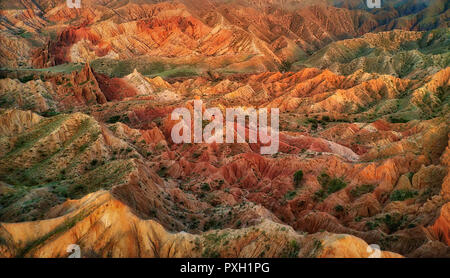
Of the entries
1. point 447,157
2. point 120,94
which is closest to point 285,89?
point 120,94

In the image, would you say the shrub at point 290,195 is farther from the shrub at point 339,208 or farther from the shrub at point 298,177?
the shrub at point 339,208

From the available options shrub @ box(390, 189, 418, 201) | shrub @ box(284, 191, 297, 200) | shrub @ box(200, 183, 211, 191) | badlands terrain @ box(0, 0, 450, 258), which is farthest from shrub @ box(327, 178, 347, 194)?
shrub @ box(200, 183, 211, 191)

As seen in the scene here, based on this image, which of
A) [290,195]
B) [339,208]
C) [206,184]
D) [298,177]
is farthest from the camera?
[298,177]

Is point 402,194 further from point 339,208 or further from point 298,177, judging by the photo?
point 298,177

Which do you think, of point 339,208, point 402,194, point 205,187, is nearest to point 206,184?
point 205,187

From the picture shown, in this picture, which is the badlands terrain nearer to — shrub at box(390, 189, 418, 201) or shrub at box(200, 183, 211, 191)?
shrub at box(390, 189, 418, 201)

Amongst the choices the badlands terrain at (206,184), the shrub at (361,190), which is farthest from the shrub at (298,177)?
the shrub at (361,190)

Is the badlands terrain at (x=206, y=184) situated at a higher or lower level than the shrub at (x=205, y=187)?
higher

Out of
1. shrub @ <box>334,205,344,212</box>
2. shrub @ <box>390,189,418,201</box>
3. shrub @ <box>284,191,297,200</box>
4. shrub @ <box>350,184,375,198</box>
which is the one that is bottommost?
shrub @ <box>334,205,344,212</box>
